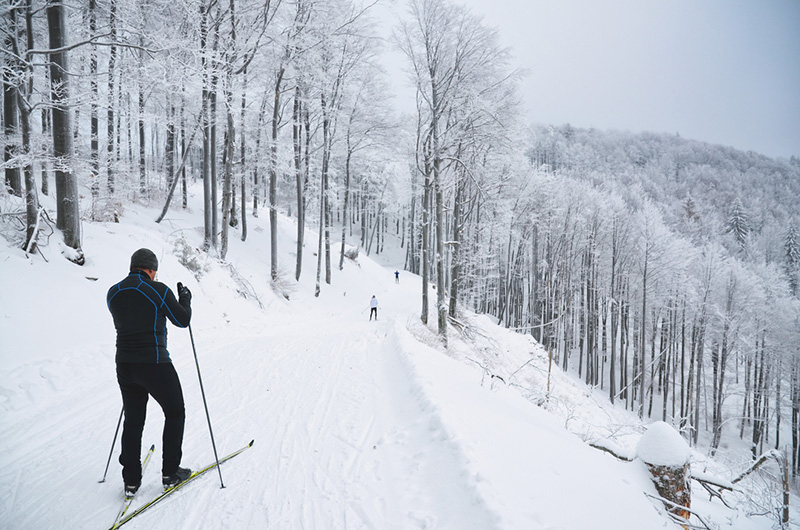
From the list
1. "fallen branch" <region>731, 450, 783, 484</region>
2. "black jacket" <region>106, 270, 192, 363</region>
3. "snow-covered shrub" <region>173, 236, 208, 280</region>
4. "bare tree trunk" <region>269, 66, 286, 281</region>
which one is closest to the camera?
"black jacket" <region>106, 270, 192, 363</region>

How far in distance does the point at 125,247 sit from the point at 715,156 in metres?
112

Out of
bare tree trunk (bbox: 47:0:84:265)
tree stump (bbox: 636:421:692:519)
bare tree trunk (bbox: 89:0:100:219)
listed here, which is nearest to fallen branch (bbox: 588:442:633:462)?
tree stump (bbox: 636:421:692:519)

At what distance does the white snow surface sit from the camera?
12.3 feet

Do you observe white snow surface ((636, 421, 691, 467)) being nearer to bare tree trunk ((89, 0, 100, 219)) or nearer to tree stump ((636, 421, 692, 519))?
tree stump ((636, 421, 692, 519))

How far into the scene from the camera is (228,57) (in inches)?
438

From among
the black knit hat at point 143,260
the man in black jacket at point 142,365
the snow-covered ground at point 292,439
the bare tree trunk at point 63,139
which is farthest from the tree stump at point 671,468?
the bare tree trunk at point 63,139

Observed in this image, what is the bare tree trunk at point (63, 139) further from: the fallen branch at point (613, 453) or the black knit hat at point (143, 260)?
the fallen branch at point (613, 453)

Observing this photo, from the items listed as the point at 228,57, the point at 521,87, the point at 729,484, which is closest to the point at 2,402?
the point at 729,484

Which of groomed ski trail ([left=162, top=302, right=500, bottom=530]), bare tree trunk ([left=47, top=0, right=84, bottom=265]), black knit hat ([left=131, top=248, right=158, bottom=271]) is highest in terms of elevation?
bare tree trunk ([left=47, top=0, right=84, bottom=265])

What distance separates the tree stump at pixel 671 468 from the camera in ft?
12.1

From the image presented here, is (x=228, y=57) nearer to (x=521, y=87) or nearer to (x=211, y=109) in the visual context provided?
(x=211, y=109)

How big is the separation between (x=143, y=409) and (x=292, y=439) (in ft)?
5.25

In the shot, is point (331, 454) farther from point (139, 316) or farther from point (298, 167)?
point (298, 167)

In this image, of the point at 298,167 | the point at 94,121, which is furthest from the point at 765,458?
the point at 94,121
